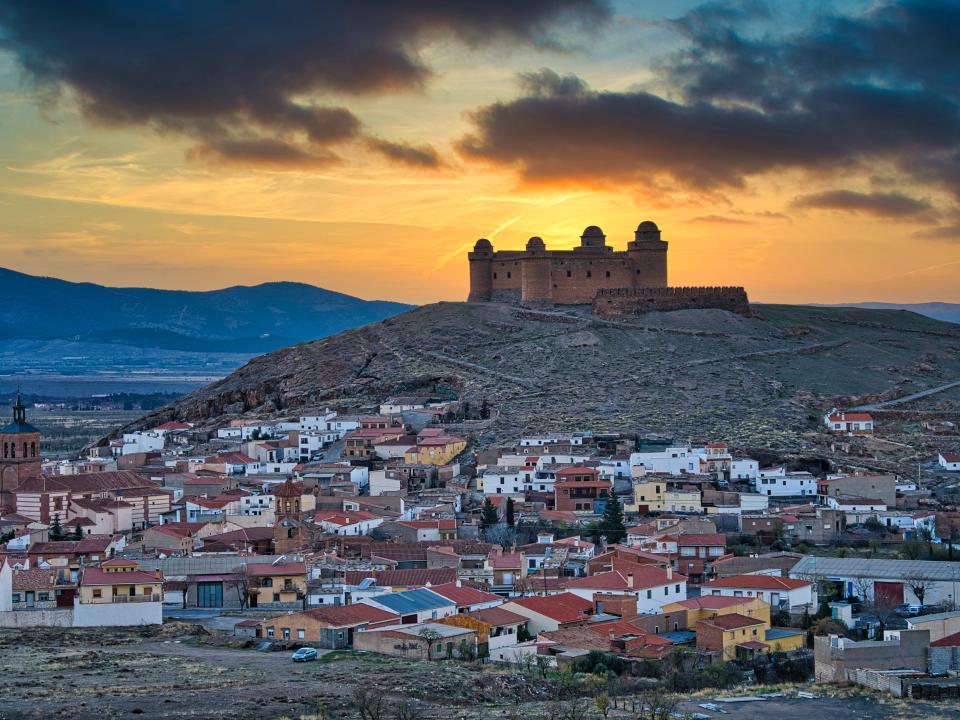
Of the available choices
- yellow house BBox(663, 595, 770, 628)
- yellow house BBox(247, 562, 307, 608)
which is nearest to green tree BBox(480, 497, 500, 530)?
yellow house BBox(247, 562, 307, 608)

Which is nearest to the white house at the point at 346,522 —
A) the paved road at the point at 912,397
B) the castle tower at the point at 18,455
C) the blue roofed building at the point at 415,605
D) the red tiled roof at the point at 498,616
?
the castle tower at the point at 18,455

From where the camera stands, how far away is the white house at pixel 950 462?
54656mm

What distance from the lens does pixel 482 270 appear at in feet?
263

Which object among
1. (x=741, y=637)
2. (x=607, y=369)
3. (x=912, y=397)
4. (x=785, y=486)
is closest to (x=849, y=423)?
(x=912, y=397)

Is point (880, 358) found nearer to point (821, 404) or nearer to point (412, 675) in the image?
point (821, 404)

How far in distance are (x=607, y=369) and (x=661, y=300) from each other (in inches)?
331

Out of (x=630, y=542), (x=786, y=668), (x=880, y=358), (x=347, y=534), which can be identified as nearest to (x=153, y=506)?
(x=347, y=534)

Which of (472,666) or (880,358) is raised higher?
(880,358)

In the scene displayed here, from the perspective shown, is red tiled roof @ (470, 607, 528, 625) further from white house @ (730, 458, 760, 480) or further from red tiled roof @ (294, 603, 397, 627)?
white house @ (730, 458, 760, 480)

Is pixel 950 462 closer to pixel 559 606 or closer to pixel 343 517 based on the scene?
pixel 343 517

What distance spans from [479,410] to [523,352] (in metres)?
7.56

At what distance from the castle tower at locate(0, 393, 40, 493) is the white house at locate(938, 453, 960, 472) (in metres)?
28.0

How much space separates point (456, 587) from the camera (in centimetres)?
3450

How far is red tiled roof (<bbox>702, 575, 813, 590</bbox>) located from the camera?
115ft
